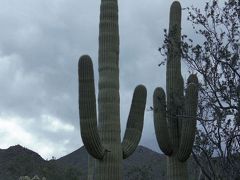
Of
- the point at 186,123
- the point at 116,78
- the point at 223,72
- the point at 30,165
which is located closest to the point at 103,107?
the point at 116,78

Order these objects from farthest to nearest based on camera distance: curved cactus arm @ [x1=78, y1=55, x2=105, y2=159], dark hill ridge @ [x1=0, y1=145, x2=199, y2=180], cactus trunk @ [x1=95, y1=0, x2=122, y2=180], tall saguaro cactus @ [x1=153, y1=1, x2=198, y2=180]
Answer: dark hill ridge @ [x1=0, y1=145, x2=199, y2=180]
tall saguaro cactus @ [x1=153, y1=1, x2=198, y2=180]
cactus trunk @ [x1=95, y1=0, x2=122, y2=180]
curved cactus arm @ [x1=78, y1=55, x2=105, y2=159]

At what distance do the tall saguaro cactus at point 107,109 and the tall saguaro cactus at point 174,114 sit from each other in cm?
66

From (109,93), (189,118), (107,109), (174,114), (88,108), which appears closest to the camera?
(88,108)


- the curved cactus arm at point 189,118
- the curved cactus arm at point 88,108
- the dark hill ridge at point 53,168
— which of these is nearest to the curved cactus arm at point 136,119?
the curved cactus arm at point 189,118

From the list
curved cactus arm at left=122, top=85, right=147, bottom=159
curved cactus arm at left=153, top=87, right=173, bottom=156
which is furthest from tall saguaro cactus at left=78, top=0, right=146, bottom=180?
curved cactus arm at left=153, top=87, right=173, bottom=156

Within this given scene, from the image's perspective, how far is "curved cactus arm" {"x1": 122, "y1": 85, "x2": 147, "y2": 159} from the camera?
434 inches

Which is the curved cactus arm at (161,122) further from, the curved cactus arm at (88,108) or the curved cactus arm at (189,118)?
the curved cactus arm at (88,108)

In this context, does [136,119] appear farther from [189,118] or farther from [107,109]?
[189,118]

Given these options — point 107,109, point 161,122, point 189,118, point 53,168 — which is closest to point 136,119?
point 161,122

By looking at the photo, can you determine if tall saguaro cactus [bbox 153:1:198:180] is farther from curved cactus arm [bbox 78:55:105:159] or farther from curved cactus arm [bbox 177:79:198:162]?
curved cactus arm [bbox 78:55:105:159]

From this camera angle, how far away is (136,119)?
11227 mm

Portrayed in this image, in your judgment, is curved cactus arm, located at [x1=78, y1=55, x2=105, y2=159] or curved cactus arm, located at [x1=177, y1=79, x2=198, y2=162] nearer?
curved cactus arm, located at [x1=78, y1=55, x2=105, y2=159]

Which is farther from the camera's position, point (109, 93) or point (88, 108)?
point (109, 93)

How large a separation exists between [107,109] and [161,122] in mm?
1675
